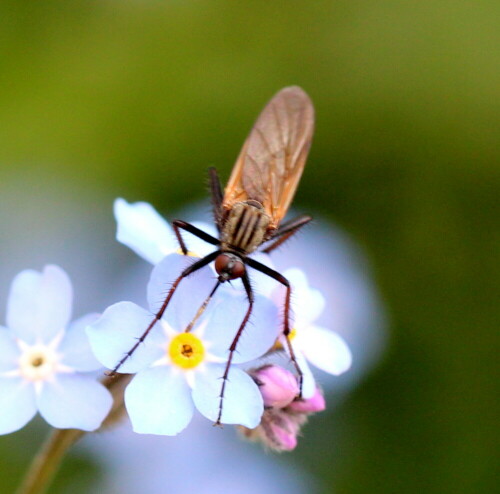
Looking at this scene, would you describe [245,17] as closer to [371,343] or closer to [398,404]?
[371,343]

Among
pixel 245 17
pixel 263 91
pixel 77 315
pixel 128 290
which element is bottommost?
pixel 77 315

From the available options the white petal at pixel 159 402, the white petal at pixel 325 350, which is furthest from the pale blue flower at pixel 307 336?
the white petal at pixel 159 402

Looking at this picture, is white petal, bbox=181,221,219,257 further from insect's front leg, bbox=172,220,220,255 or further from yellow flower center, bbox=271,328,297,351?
yellow flower center, bbox=271,328,297,351

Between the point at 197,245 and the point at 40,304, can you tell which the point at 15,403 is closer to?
the point at 40,304

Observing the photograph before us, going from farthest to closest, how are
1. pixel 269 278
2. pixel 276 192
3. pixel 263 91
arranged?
pixel 263 91
pixel 276 192
pixel 269 278

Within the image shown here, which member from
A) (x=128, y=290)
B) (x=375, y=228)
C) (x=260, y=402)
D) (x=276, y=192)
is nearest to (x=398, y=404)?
(x=375, y=228)
